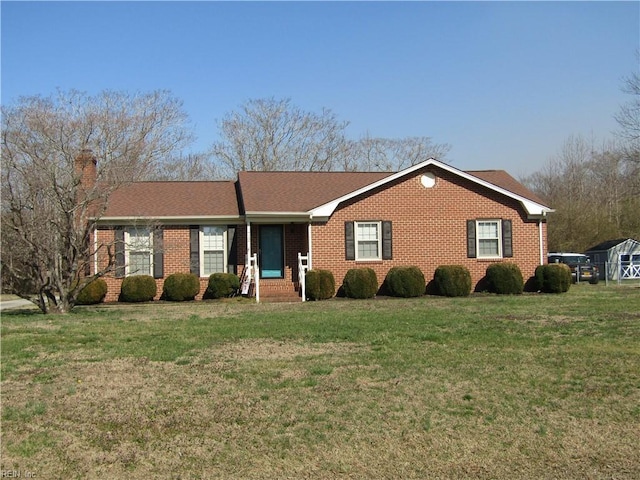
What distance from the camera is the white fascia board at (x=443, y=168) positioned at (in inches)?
799

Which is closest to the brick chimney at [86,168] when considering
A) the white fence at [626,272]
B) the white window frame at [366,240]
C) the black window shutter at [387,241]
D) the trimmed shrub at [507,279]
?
the white window frame at [366,240]

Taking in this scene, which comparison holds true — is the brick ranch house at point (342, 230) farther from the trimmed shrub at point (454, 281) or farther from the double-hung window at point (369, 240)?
the trimmed shrub at point (454, 281)

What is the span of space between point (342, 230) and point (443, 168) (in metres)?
3.81

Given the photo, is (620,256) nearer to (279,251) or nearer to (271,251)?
(279,251)

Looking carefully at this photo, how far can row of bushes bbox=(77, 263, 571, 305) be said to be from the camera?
19623 millimetres

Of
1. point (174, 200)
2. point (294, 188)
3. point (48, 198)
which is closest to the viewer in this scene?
point (48, 198)

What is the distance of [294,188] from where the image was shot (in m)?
22.7

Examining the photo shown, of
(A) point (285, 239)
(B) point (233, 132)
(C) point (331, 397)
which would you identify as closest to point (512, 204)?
(A) point (285, 239)

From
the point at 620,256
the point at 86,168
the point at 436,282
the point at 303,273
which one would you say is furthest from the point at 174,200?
the point at 620,256

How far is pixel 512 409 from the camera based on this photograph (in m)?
6.49

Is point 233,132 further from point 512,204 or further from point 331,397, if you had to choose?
point 331,397

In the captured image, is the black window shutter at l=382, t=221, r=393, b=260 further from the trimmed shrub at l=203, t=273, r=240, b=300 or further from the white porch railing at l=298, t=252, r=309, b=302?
the trimmed shrub at l=203, t=273, r=240, b=300

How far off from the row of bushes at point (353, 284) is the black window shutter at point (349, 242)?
0.80 metres

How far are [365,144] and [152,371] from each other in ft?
132
